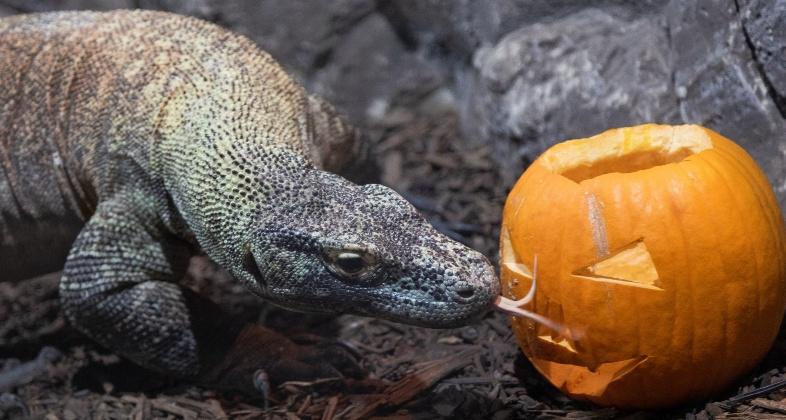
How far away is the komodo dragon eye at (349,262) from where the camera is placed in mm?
3133

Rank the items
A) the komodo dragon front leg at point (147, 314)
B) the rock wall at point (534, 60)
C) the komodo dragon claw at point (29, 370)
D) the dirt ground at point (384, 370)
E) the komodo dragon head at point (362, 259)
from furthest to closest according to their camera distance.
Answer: the komodo dragon claw at point (29, 370)
the komodo dragon front leg at point (147, 314)
the rock wall at point (534, 60)
the dirt ground at point (384, 370)
the komodo dragon head at point (362, 259)

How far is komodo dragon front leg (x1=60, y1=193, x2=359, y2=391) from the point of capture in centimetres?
403

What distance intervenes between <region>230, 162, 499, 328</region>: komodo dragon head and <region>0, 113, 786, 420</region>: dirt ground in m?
0.56

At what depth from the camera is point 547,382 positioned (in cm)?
350

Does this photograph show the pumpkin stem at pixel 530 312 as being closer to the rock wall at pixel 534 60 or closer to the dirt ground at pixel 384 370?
the dirt ground at pixel 384 370

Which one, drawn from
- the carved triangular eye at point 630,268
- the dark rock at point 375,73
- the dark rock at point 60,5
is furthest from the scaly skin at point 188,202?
the dark rock at point 60,5

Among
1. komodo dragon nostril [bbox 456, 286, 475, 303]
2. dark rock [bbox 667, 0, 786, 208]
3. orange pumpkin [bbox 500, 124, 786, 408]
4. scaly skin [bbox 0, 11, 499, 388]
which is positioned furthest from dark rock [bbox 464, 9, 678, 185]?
komodo dragon nostril [bbox 456, 286, 475, 303]

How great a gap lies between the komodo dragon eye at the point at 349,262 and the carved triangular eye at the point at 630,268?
794mm

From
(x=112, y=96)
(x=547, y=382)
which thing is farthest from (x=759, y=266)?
(x=112, y=96)

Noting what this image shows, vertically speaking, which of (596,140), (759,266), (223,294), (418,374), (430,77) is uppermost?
(596,140)

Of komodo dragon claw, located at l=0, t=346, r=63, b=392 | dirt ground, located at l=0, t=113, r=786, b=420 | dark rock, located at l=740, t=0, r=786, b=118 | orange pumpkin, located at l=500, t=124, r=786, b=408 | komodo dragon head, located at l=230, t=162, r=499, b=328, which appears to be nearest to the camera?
orange pumpkin, located at l=500, t=124, r=786, b=408

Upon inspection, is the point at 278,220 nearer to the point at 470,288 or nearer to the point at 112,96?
the point at 470,288

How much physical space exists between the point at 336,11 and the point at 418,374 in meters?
3.50

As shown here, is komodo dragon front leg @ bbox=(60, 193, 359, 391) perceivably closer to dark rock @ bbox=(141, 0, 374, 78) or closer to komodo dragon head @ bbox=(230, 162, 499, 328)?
komodo dragon head @ bbox=(230, 162, 499, 328)
